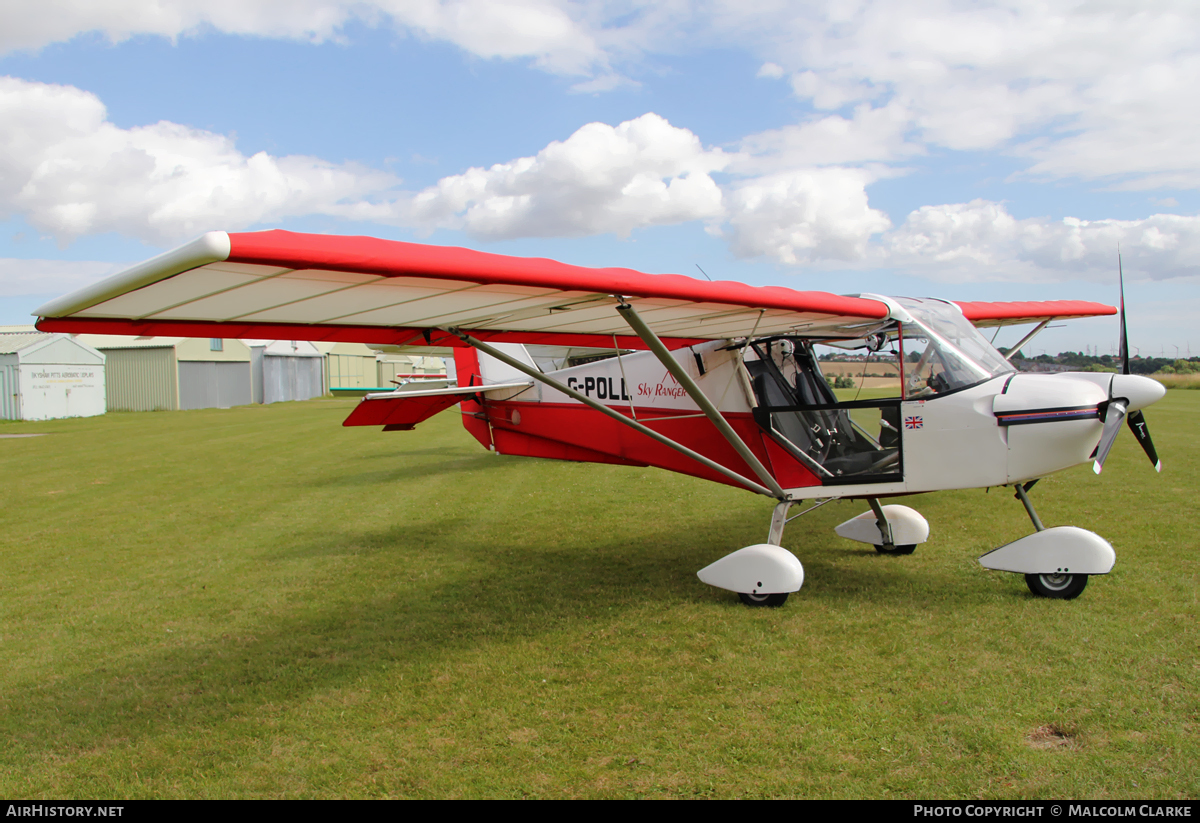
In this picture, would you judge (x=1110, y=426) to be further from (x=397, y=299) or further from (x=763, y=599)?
(x=397, y=299)

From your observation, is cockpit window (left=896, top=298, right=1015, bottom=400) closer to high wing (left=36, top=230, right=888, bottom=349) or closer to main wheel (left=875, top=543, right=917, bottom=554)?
high wing (left=36, top=230, right=888, bottom=349)

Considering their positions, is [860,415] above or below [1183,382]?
above

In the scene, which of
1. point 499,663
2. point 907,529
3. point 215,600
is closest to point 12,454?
point 215,600

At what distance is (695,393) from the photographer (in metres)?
4.99

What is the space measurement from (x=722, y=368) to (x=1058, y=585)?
9.50ft

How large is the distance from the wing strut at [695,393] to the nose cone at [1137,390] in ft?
7.60

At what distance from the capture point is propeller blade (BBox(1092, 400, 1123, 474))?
459 cm

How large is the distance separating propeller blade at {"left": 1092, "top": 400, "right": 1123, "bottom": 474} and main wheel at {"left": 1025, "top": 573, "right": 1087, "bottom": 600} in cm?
85

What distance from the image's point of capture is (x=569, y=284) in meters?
3.74

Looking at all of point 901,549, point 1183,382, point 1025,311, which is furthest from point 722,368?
point 1183,382

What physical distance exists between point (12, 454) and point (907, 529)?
59.2ft

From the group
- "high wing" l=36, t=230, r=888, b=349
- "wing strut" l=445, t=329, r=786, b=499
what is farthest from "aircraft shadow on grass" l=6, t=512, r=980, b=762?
"high wing" l=36, t=230, r=888, b=349

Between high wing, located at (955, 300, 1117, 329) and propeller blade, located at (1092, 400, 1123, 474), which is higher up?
high wing, located at (955, 300, 1117, 329)
